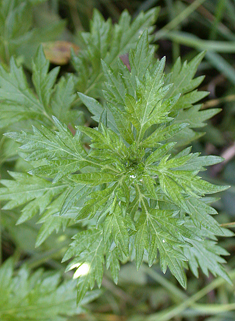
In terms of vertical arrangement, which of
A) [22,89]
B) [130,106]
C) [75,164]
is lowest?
[75,164]

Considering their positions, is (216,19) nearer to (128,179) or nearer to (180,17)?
(180,17)

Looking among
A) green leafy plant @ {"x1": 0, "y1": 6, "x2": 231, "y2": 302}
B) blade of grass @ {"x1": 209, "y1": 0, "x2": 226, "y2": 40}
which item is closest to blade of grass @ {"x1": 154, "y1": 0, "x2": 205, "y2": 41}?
blade of grass @ {"x1": 209, "y1": 0, "x2": 226, "y2": 40}

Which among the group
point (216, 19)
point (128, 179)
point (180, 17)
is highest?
point (180, 17)

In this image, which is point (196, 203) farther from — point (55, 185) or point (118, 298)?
point (118, 298)

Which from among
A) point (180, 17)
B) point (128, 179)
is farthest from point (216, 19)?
point (128, 179)

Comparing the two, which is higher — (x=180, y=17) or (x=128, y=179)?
(x=180, y=17)

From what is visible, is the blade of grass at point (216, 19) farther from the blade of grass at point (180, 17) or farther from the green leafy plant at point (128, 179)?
the green leafy plant at point (128, 179)

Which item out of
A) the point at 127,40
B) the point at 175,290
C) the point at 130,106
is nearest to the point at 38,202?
the point at 130,106

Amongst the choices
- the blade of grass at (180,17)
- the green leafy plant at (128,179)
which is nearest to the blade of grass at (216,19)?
the blade of grass at (180,17)

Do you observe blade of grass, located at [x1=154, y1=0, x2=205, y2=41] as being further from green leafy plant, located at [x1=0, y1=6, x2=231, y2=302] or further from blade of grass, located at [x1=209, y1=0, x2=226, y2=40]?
green leafy plant, located at [x1=0, y1=6, x2=231, y2=302]

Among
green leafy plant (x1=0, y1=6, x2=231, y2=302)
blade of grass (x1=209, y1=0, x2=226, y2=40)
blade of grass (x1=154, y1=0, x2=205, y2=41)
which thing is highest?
blade of grass (x1=154, y1=0, x2=205, y2=41)

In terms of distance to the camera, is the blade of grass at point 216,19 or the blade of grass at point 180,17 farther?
the blade of grass at point 180,17
